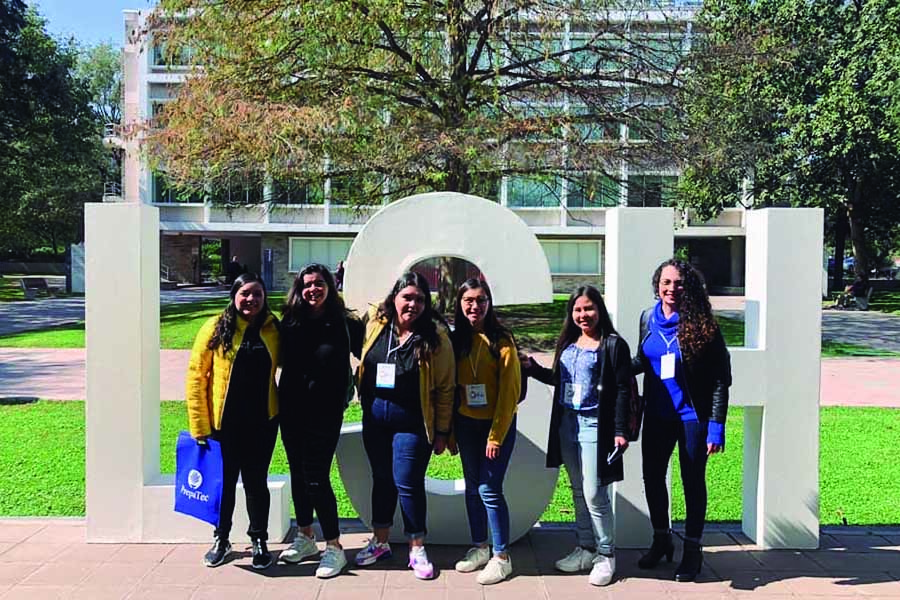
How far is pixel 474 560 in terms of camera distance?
4520mm

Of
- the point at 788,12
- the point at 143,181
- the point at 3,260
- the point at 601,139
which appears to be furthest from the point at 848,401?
the point at 3,260

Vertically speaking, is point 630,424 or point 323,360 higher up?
point 323,360

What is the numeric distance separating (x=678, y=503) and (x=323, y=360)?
10.7 ft

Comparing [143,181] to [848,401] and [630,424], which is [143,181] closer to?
[848,401]

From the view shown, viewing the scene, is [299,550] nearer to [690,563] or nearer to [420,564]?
[420,564]

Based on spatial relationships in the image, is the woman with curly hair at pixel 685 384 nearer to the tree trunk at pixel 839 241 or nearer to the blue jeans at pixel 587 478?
the blue jeans at pixel 587 478

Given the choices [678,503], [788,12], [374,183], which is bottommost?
[678,503]

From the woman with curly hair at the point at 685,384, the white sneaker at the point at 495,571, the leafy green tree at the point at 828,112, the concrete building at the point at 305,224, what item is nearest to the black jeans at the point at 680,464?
the woman with curly hair at the point at 685,384

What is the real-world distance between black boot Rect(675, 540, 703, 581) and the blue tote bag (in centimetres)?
262

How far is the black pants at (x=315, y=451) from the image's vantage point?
4.37 meters

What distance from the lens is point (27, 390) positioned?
36.0 feet

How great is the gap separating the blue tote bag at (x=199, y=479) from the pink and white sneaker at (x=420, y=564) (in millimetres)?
1139

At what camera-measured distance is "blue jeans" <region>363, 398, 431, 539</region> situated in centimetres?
432

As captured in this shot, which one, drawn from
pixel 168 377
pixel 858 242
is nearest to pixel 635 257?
pixel 168 377
